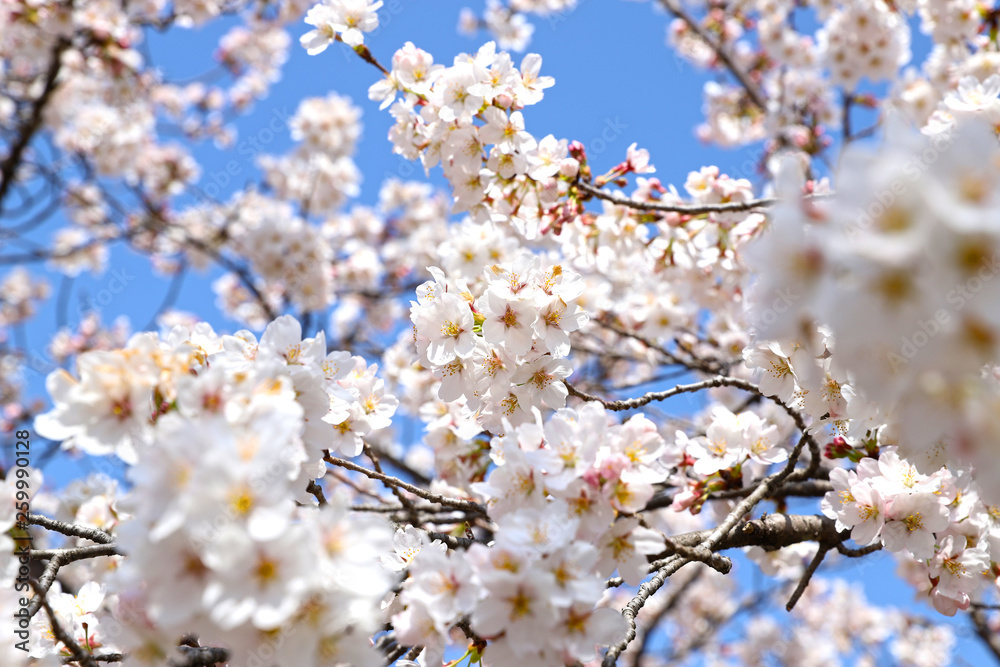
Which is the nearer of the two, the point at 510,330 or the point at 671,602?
the point at 510,330

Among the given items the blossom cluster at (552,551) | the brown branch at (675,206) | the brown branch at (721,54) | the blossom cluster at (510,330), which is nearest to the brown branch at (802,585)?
the blossom cluster at (552,551)

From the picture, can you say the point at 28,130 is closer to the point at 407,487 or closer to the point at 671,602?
the point at 407,487

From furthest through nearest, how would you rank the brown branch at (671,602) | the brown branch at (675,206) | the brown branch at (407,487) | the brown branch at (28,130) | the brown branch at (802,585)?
the brown branch at (28,130) → the brown branch at (671,602) → the brown branch at (675,206) → the brown branch at (802,585) → the brown branch at (407,487)

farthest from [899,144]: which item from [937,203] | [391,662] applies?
[391,662]

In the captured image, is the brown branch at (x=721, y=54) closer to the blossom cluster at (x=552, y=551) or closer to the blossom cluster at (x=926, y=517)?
the blossom cluster at (x=926, y=517)

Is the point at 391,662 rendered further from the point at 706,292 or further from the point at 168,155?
the point at 168,155

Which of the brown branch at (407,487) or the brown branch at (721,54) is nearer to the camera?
the brown branch at (407,487)

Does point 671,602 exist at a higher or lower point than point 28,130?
lower

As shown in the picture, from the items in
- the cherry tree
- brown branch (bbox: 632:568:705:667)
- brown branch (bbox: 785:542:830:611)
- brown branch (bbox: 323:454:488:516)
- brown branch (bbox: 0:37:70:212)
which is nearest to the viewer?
the cherry tree

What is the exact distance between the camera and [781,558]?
271cm

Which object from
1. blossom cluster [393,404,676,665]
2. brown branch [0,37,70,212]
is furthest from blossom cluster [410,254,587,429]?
brown branch [0,37,70,212]

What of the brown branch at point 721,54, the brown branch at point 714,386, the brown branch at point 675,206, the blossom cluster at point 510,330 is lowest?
the brown branch at point 714,386

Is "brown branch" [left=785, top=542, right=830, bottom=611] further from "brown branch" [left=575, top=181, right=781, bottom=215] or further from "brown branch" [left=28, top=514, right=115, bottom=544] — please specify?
"brown branch" [left=28, top=514, right=115, bottom=544]

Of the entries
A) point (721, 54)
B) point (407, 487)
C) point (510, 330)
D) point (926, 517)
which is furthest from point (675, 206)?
point (721, 54)
